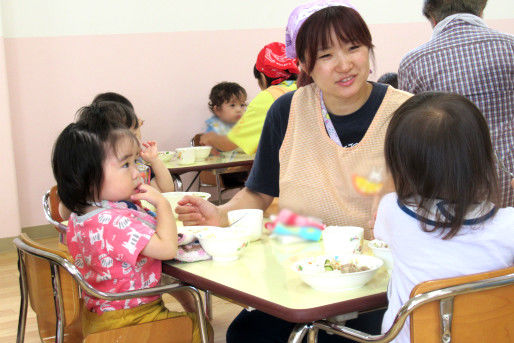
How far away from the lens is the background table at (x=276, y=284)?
1.33 meters

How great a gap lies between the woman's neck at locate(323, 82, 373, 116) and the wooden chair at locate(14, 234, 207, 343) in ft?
2.08

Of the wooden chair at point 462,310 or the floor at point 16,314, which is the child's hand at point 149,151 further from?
the wooden chair at point 462,310

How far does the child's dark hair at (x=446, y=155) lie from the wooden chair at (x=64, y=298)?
705mm

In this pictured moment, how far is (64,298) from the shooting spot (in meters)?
1.70

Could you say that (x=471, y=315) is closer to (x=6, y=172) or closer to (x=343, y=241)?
(x=343, y=241)

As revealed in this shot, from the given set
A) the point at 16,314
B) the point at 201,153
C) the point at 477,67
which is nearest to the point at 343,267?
the point at 477,67

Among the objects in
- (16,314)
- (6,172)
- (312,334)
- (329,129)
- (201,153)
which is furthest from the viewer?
(6,172)

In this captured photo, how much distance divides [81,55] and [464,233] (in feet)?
14.8

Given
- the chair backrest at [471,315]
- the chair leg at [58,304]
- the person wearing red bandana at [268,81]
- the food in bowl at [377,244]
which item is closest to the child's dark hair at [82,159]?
the chair leg at [58,304]

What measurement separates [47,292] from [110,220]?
0.25 metres

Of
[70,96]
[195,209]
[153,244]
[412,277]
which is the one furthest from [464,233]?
[70,96]

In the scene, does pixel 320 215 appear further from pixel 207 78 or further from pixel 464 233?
pixel 207 78

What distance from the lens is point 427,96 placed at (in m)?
1.29

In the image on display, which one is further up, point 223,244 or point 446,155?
point 446,155
